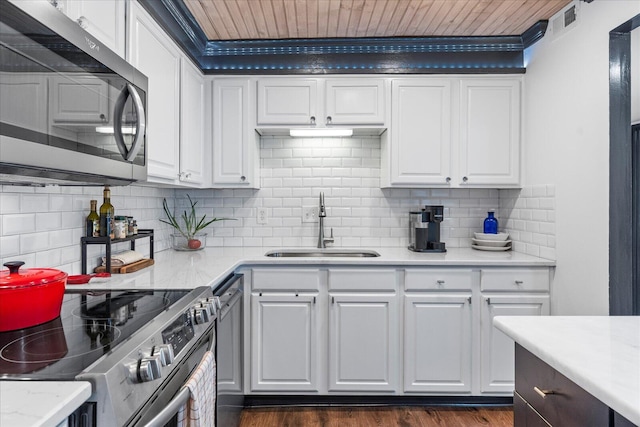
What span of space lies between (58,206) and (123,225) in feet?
1.06

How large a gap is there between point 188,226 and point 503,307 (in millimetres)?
2295

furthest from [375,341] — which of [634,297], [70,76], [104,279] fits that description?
[70,76]

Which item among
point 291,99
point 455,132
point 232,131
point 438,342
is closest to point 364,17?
point 291,99

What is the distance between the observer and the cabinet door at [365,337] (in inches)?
95.3

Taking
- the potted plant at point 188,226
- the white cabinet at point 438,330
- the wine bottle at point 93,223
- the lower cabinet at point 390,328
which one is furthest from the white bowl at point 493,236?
the wine bottle at point 93,223

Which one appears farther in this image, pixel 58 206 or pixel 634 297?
pixel 634 297

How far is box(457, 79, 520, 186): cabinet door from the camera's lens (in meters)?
2.71

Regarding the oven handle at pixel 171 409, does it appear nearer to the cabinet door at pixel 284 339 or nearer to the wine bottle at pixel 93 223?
the wine bottle at pixel 93 223

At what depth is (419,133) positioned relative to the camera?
8.88 ft

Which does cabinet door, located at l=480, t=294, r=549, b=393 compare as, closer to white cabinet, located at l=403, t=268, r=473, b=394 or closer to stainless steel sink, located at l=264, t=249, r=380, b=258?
white cabinet, located at l=403, t=268, r=473, b=394

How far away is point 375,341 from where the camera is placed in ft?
7.93

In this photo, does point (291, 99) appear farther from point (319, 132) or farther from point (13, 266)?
point (13, 266)

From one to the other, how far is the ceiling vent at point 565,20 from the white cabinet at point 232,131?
202 centimetres

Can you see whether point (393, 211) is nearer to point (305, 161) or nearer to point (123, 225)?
point (305, 161)
